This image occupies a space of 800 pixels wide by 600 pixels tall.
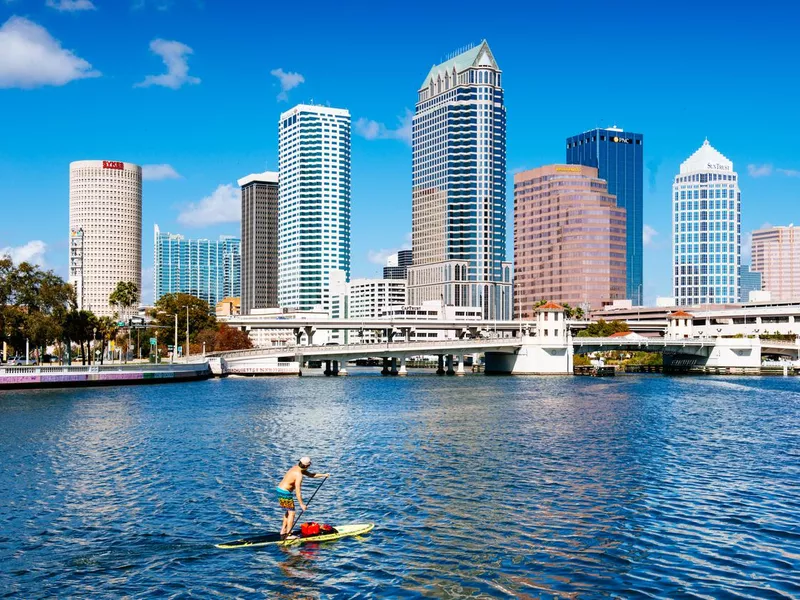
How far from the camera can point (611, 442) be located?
64188 mm

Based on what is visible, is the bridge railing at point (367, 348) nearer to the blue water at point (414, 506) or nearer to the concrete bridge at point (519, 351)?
the concrete bridge at point (519, 351)

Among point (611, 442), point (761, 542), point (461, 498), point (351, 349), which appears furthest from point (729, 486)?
point (351, 349)

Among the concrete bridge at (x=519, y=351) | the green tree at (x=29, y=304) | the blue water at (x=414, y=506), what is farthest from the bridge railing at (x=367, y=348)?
the blue water at (x=414, y=506)

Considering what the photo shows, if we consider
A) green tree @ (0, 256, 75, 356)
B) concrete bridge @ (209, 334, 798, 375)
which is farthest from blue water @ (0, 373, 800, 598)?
concrete bridge @ (209, 334, 798, 375)

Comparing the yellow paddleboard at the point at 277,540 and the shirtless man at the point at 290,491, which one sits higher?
the shirtless man at the point at 290,491

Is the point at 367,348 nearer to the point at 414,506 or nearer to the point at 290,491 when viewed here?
the point at 414,506

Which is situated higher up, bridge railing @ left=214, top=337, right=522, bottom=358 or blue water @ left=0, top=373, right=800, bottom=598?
bridge railing @ left=214, top=337, right=522, bottom=358

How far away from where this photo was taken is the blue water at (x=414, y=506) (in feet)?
94.2

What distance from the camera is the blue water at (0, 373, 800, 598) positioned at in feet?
94.2

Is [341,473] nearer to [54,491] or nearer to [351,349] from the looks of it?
[54,491]

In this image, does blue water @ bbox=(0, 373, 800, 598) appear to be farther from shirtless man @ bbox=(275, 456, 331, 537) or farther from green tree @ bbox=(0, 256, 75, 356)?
green tree @ bbox=(0, 256, 75, 356)

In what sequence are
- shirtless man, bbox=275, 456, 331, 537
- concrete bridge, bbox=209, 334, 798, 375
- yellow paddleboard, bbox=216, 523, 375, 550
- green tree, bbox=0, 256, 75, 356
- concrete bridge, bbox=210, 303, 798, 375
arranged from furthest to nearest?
concrete bridge, bbox=210, 303, 798, 375
concrete bridge, bbox=209, 334, 798, 375
green tree, bbox=0, 256, 75, 356
shirtless man, bbox=275, 456, 331, 537
yellow paddleboard, bbox=216, 523, 375, 550

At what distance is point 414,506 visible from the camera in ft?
129

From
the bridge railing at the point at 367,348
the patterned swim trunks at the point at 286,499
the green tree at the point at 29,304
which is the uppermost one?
the green tree at the point at 29,304
